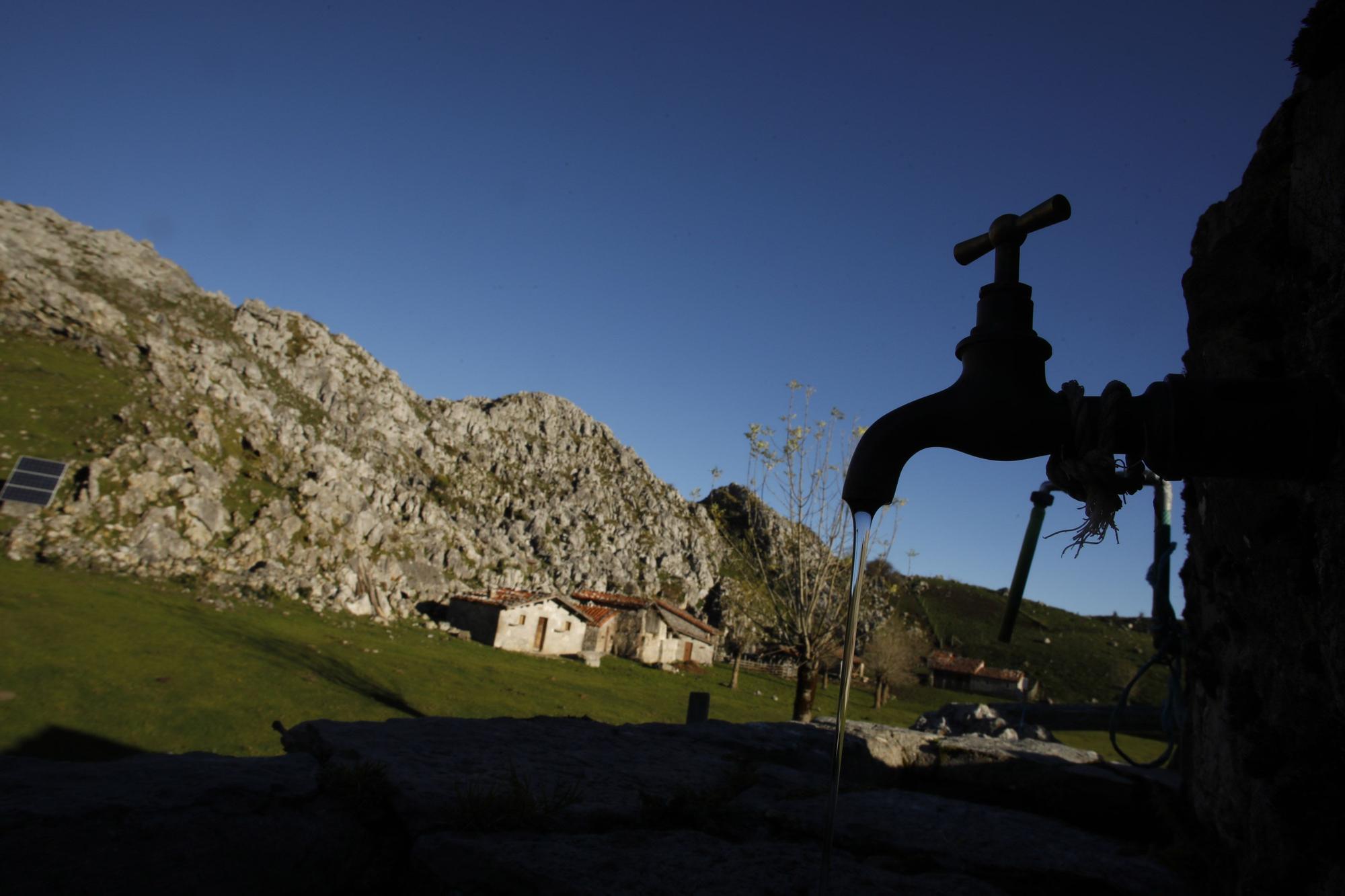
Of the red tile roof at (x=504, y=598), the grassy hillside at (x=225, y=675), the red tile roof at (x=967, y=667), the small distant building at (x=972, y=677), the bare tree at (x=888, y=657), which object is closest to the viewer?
the grassy hillside at (x=225, y=675)

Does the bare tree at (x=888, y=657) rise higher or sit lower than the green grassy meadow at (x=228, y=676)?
higher

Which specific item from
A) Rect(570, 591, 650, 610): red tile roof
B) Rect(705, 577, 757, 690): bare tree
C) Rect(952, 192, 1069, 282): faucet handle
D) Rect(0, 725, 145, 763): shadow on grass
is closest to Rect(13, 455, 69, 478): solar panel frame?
Rect(0, 725, 145, 763): shadow on grass

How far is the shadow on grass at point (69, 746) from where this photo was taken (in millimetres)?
13906

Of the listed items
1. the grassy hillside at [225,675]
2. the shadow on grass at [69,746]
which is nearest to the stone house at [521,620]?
the grassy hillside at [225,675]

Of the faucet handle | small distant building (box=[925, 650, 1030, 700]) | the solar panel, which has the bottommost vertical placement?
small distant building (box=[925, 650, 1030, 700])

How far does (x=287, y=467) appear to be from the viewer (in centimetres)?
6172

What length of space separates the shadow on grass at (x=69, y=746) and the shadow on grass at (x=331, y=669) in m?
7.91

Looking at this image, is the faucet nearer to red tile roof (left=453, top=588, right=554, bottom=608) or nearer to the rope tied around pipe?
the rope tied around pipe

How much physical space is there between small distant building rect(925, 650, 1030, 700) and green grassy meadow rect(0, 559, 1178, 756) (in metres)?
40.9

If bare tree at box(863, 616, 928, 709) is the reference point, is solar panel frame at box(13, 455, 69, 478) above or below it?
above

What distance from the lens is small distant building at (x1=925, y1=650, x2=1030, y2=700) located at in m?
76.1

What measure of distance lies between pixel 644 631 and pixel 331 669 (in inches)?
1474

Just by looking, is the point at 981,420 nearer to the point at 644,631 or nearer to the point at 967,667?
the point at 644,631

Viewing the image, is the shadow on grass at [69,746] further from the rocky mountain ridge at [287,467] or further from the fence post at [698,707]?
the rocky mountain ridge at [287,467]
